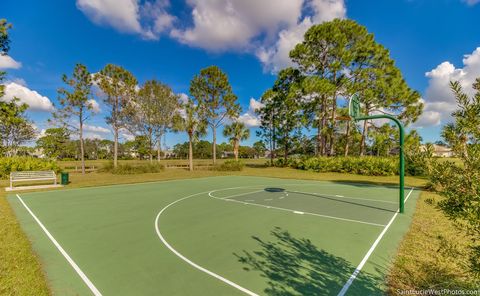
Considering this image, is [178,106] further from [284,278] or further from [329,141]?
[284,278]

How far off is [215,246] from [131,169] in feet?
70.8

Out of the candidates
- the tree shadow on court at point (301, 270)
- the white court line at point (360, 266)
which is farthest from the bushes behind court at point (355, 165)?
the tree shadow on court at point (301, 270)

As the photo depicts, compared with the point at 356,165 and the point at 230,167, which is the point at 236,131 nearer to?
the point at 230,167

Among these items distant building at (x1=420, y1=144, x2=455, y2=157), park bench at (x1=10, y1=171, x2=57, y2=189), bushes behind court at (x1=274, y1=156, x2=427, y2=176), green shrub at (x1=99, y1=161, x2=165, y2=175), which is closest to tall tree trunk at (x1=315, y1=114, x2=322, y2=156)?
bushes behind court at (x1=274, y1=156, x2=427, y2=176)

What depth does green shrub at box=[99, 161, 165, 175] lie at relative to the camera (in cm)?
2352

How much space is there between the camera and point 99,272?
13.5 ft

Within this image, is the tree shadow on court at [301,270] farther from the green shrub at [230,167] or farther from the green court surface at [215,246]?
the green shrub at [230,167]

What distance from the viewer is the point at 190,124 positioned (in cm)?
2736

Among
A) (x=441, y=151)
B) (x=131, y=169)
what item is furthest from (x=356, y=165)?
(x=131, y=169)

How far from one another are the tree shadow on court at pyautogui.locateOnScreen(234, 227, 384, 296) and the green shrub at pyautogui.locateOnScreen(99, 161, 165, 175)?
21.9 m

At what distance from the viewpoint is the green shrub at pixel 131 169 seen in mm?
23516

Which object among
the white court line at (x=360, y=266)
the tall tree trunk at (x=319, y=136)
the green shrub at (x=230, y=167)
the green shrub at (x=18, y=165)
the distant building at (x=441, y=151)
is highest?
the tall tree trunk at (x=319, y=136)

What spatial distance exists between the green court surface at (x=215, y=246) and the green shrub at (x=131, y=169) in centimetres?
1413

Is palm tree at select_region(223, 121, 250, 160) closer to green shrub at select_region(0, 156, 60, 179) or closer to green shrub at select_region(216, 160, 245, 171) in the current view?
green shrub at select_region(216, 160, 245, 171)
